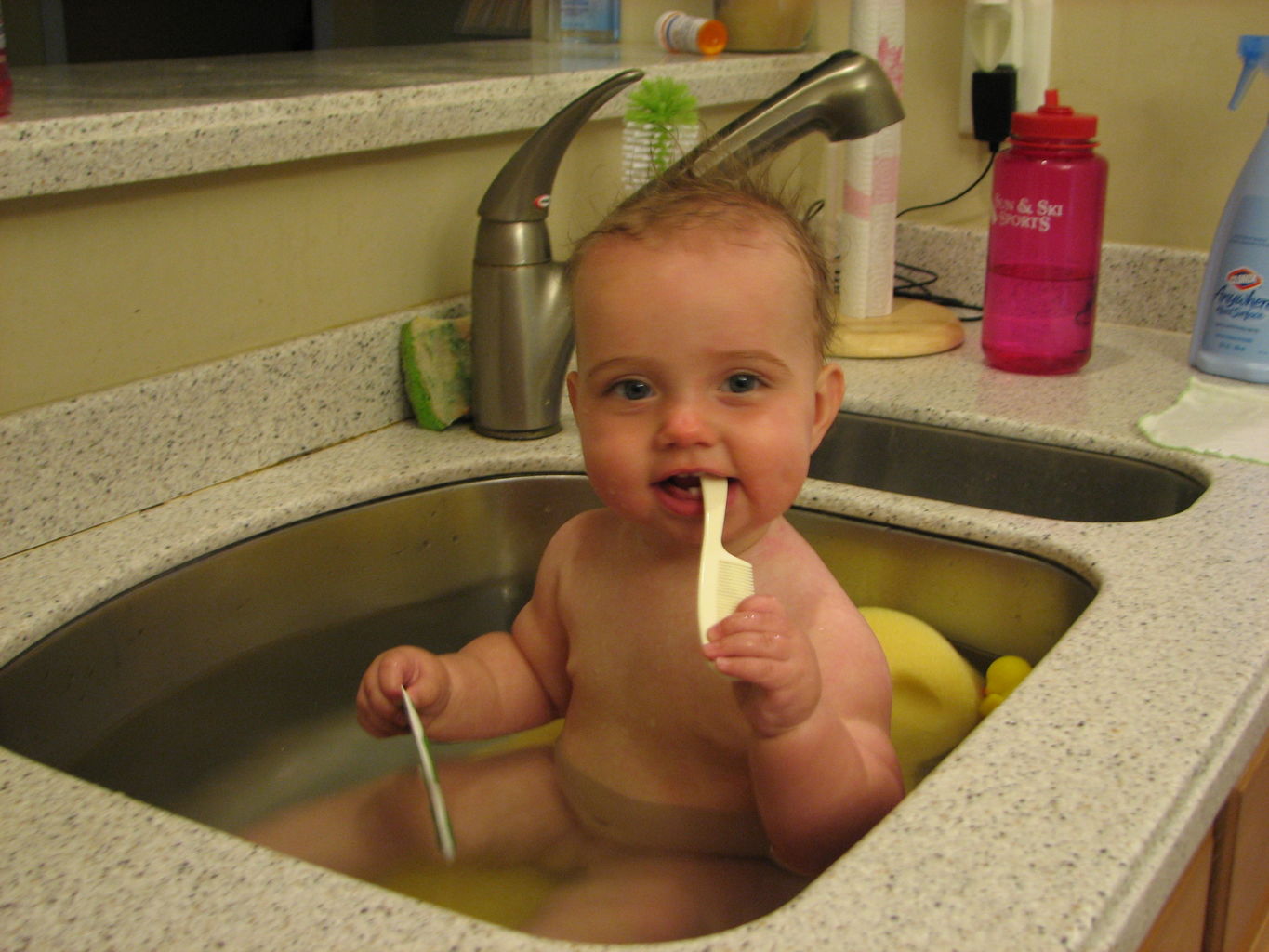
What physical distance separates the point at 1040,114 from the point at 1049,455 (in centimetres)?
36

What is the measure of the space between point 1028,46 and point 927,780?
1.06 m

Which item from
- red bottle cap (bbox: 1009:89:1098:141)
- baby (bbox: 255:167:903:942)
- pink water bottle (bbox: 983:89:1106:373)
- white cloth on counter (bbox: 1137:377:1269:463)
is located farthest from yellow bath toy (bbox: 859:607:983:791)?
red bottle cap (bbox: 1009:89:1098:141)

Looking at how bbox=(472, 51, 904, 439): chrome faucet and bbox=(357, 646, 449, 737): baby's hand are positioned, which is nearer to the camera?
bbox=(357, 646, 449, 737): baby's hand

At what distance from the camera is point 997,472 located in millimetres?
1125

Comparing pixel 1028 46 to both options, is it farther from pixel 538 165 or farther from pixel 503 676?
pixel 503 676

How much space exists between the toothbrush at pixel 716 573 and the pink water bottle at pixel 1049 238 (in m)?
0.65

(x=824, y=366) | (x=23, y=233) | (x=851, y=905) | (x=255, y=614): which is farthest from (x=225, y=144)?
(x=851, y=905)

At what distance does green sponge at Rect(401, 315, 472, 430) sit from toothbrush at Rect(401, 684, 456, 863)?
375mm

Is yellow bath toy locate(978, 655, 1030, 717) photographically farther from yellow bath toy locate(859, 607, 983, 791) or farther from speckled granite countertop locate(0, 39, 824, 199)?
speckled granite countertop locate(0, 39, 824, 199)

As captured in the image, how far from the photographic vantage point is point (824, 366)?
79 centimetres

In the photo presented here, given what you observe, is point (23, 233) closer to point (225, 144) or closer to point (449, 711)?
point (225, 144)

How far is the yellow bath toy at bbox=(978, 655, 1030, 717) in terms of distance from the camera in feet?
3.01

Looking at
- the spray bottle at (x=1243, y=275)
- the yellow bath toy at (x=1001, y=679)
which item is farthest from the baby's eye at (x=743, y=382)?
the spray bottle at (x=1243, y=275)

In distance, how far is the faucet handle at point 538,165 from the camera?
1012 millimetres
